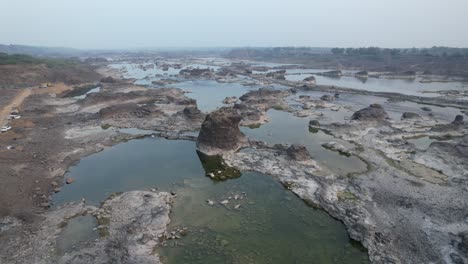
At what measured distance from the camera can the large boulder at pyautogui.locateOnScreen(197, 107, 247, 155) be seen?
3684 centimetres

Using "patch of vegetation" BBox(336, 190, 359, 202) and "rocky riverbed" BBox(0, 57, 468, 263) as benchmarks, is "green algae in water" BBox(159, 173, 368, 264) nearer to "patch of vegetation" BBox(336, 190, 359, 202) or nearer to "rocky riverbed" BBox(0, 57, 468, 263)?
"rocky riverbed" BBox(0, 57, 468, 263)

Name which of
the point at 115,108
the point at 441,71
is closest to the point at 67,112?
the point at 115,108

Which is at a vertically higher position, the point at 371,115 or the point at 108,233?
the point at 371,115

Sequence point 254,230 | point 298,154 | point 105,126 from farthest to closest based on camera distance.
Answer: point 105,126 < point 298,154 < point 254,230

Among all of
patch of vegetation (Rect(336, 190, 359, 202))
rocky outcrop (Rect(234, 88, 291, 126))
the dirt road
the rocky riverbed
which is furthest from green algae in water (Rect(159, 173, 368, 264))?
the dirt road

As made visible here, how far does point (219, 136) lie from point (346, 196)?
51.2 feet

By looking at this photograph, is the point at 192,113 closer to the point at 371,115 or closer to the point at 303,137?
the point at 303,137

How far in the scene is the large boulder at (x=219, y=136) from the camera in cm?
3684

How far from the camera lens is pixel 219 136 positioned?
121ft

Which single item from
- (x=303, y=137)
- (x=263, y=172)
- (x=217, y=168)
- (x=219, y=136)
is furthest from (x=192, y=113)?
(x=263, y=172)

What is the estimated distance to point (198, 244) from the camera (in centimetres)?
2106

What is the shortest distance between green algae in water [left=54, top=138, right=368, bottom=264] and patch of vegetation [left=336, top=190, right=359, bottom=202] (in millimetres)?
2715

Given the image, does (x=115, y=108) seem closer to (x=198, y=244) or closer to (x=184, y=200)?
(x=184, y=200)

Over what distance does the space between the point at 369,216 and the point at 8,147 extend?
37461 millimetres
